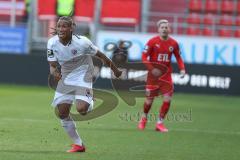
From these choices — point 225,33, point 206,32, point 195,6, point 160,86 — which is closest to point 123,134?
point 160,86

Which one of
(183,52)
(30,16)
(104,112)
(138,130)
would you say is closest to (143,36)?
(183,52)

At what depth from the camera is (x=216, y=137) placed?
13.3 m

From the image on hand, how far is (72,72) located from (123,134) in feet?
10.1

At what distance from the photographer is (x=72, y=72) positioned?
10.6 m

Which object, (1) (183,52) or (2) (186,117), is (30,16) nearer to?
(1) (183,52)

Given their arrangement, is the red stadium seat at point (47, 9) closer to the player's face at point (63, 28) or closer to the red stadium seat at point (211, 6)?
the red stadium seat at point (211, 6)

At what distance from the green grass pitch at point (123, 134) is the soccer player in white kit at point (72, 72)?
1.90 ft

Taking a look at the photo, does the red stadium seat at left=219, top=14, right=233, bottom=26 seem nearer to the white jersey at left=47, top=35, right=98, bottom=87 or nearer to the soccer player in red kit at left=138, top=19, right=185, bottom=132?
the soccer player in red kit at left=138, top=19, right=185, bottom=132

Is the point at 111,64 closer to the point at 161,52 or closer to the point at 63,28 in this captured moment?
the point at 63,28

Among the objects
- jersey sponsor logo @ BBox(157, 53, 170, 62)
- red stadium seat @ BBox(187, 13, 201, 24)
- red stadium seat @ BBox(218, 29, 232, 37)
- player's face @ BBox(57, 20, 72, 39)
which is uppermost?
player's face @ BBox(57, 20, 72, 39)

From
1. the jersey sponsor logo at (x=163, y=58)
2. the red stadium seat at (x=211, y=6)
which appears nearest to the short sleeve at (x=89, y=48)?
the jersey sponsor logo at (x=163, y=58)

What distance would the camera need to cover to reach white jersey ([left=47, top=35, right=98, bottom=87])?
10.4 meters

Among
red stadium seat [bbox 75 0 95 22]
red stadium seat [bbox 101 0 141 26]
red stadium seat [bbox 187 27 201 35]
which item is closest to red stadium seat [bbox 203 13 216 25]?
red stadium seat [bbox 187 27 201 35]

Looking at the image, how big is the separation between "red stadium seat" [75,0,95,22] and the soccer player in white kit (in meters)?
18.3
